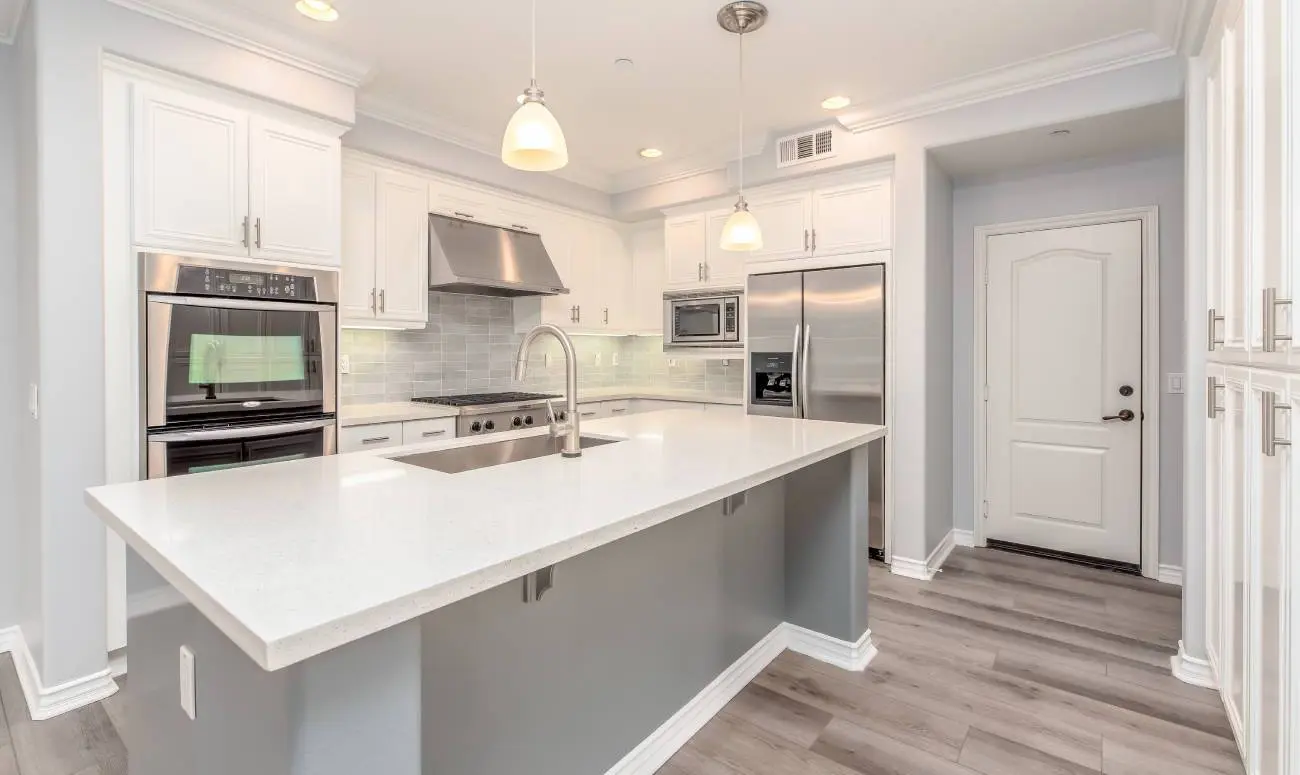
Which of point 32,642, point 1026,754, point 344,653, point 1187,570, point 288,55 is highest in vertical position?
point 288,55

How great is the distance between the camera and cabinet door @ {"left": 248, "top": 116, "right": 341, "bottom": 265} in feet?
9.11

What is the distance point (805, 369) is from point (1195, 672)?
222 centimetres

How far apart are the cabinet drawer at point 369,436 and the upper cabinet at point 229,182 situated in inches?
34.3

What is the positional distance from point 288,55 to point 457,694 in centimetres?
286

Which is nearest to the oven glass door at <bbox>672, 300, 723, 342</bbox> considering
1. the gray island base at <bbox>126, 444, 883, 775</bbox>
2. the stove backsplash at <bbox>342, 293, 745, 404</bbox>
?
the stove backsplash at <bbox>342, 293, 745, 404</bbox>

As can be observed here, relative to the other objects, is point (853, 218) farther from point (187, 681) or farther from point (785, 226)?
point (187, 681)

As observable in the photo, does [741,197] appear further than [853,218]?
No

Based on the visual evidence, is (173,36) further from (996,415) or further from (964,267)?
(996,415)

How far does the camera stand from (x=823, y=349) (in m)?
3.88

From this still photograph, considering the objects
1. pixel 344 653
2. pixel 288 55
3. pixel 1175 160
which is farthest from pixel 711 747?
pixel 1175 160

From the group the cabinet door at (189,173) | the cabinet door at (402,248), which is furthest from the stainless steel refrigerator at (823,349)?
the cabinet door at (189,173)

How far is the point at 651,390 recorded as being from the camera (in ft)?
17.5

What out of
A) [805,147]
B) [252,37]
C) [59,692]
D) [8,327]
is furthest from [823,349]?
[8,327]

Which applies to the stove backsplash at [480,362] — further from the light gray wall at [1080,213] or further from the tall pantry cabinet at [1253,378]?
the tall pantry cabinet at [1253,378]
